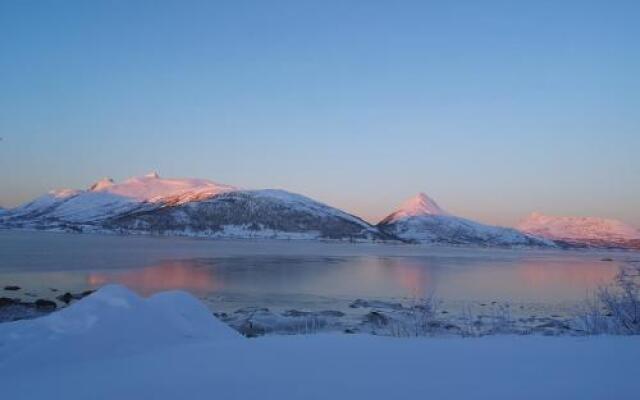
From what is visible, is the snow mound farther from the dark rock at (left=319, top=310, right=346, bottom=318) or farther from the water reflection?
the water reflection

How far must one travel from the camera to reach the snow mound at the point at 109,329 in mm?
6410

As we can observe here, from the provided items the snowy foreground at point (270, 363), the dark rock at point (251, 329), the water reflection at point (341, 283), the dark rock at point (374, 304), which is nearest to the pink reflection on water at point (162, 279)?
the water reflection at point (341, 283)

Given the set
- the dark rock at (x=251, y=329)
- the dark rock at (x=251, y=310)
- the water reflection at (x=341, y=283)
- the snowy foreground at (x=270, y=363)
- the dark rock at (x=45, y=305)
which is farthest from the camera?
the water reflection at (x=341, y=283)

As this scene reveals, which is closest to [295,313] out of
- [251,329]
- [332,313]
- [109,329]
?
[332,313]

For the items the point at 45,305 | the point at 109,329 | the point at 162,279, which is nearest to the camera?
the point at 109,329

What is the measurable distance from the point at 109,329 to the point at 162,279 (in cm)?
3172

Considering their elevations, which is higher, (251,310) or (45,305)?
(45,305)

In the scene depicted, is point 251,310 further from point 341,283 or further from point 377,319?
point 341,283

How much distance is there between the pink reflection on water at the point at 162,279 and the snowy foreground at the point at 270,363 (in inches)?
909

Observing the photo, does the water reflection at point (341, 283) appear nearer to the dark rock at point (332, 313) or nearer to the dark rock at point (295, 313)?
the dark rock at point (332, 313)

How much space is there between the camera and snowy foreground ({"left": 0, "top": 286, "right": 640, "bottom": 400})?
4578mm

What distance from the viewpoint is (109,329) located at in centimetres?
700

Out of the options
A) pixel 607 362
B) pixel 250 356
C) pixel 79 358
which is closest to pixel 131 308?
pixel 79 358

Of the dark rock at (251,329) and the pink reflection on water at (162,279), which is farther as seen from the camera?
the pink reflection on water at (162,279)
